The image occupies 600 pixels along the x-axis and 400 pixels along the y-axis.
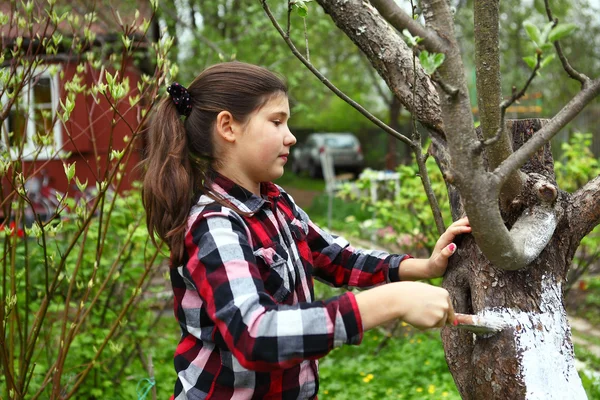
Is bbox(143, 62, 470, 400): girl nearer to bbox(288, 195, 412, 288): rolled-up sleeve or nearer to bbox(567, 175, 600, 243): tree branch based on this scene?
bbox(288, 195, 412, 288): rolled-up sleeve

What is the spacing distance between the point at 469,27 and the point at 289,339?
39.1 ft

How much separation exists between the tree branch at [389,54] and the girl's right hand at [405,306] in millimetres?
596

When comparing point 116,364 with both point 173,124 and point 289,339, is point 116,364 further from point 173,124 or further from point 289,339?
point 289,339

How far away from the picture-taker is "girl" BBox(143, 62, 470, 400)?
1.37 m

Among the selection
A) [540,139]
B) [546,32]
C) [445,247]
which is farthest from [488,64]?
[445,247]

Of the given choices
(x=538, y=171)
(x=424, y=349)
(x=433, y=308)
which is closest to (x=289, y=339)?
(x=433, y=308)

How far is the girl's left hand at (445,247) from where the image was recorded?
1.72 meters

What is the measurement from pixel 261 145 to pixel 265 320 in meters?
0.49

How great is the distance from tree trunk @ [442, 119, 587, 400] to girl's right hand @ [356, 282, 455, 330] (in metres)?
0.33

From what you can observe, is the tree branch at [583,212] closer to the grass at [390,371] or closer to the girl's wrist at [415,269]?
the girl's wrist at [415,269]

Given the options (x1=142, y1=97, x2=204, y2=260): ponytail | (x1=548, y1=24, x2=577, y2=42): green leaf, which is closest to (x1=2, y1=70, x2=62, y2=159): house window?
(x1=142, y1=97, x2=204, y2=260): ponytail

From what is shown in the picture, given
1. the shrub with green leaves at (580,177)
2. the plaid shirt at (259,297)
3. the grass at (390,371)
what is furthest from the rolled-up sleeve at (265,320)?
the shrub with green leaves at (580,177)

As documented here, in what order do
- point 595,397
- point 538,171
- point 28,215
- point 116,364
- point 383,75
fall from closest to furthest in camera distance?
1. point 538,171
2. point 383,75
3. point 595,397
4. point 116,364
5. point 28,215

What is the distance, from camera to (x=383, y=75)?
189 cm
